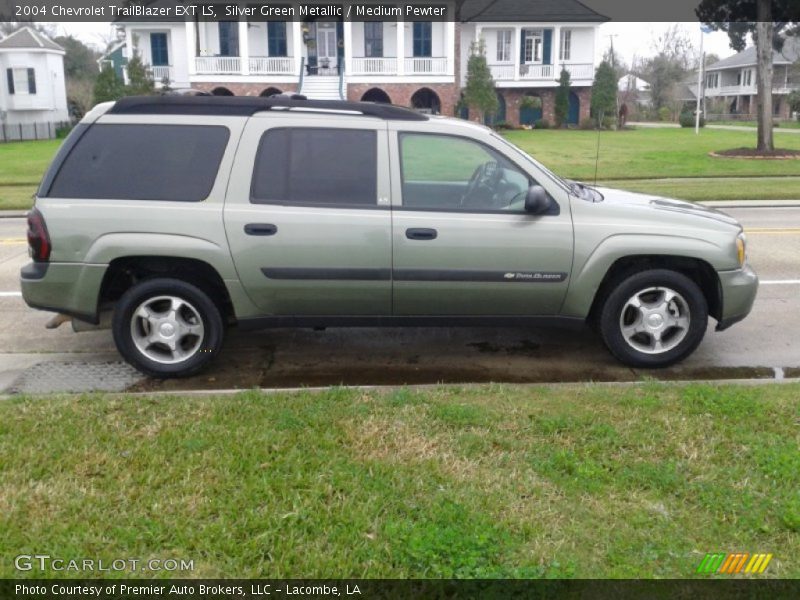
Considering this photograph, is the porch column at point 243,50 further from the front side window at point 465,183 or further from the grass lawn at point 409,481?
the grass lawn at point 409,481

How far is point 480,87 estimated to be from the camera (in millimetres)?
43219

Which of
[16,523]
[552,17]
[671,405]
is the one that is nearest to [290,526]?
[16,523]

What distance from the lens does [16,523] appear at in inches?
134

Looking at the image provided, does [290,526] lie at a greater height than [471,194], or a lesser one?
lesser

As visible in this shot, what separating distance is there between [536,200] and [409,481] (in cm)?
245

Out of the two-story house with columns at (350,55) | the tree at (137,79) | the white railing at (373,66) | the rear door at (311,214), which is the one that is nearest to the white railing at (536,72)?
the two-story house with columns at (350,55)

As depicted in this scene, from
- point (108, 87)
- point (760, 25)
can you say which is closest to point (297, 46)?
point (108, 87)

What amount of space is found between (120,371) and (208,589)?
3.32 metres

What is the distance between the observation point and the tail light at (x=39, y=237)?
5488 mm

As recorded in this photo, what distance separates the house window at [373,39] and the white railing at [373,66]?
101cm

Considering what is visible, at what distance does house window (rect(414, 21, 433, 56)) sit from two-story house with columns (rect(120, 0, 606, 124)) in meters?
0.05

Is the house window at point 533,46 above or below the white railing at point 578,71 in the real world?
above

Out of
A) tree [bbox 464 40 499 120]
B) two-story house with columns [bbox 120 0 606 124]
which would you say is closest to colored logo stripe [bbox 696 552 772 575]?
two-story house with columns [bbox 120 0 606 124]

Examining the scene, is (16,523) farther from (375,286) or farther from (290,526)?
A: (375,286)
